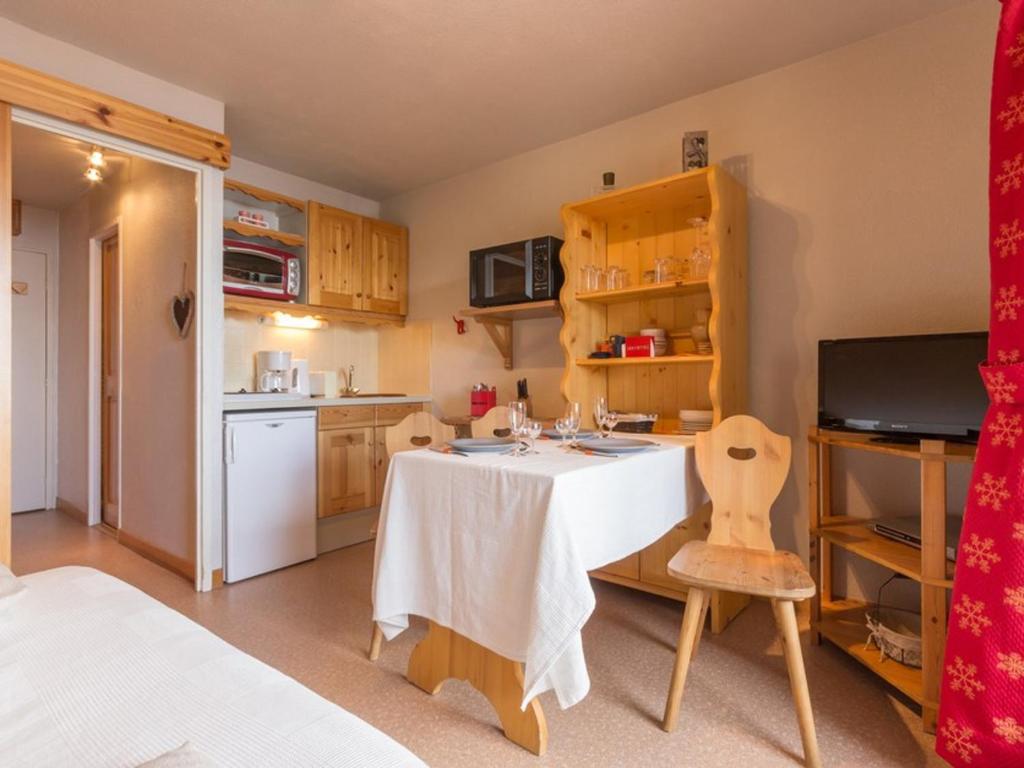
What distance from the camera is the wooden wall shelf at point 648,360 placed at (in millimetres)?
2307

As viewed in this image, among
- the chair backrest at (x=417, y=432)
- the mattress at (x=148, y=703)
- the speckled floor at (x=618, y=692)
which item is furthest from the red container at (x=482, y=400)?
the mattress at (x=148, y=703)

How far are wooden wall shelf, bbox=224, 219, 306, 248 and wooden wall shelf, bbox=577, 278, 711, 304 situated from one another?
195cm

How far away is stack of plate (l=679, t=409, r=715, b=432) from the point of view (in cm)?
238

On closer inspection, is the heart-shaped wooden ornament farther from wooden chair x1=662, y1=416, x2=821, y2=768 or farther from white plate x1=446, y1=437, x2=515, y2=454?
wooden chair x1=662, y1=416, x2=821, y2=768

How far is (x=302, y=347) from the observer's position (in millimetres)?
3822

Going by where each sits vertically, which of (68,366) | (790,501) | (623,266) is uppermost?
(623,266)

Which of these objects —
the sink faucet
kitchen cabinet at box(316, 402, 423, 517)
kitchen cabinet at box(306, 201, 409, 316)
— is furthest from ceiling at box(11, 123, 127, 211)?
kitchen cabinet at box(316, 402, 423, 517)

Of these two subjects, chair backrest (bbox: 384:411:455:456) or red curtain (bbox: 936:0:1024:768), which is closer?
red curtain (bbox: 936:0:1024:768)

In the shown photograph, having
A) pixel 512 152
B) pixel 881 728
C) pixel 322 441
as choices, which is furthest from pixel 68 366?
pixel 881 728

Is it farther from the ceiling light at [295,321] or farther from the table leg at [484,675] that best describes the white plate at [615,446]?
the ceiling light at [295,321]

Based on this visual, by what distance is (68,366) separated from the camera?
4129 millimetres

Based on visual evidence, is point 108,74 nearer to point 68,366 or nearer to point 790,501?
point 68,366

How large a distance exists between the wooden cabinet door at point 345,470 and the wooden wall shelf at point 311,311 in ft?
2.76

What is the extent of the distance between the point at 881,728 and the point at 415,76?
9.97 feet
